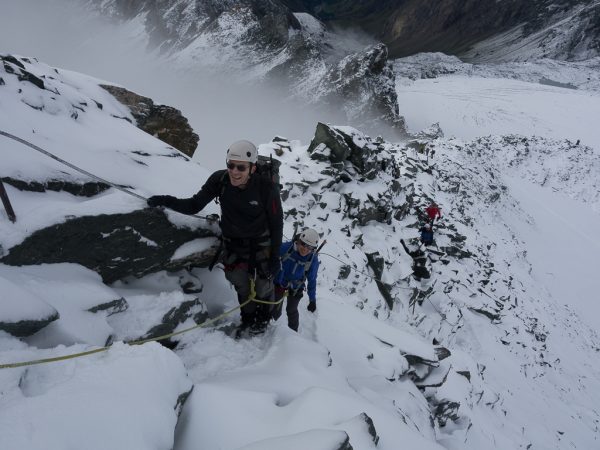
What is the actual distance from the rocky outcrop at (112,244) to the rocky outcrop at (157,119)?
14.5 feet

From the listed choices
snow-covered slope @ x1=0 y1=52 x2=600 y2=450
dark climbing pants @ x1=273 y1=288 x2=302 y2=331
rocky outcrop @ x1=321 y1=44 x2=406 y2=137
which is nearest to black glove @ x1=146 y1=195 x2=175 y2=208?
snow-covered slope @ x1=0 y1=52 x2=600 y2=450

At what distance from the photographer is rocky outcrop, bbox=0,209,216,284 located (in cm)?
402

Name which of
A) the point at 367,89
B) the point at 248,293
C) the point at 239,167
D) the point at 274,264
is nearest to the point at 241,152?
the point at 239,167

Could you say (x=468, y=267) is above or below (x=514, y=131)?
below

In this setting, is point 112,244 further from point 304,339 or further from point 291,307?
point 304,339

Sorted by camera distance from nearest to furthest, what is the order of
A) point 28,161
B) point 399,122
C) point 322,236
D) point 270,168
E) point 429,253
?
point 28,161
point 270,168
point 322,236
point 429,253
point 399,122

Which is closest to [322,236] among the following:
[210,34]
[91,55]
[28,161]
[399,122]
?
[28,161]

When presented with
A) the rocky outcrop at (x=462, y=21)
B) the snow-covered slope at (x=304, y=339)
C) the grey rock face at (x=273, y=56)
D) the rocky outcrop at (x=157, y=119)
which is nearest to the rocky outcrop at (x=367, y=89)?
the grey rock face at (x=273, y=56)

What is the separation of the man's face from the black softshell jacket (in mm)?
119

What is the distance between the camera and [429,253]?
1500 cm

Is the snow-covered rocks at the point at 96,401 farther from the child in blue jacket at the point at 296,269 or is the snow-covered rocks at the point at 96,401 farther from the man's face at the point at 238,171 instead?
the child in blue jacket at the point at 296,269

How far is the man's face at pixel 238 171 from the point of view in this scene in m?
4.40

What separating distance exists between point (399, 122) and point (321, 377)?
41.6m

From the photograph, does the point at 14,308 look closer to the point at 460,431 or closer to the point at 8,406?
the point at 8,406
